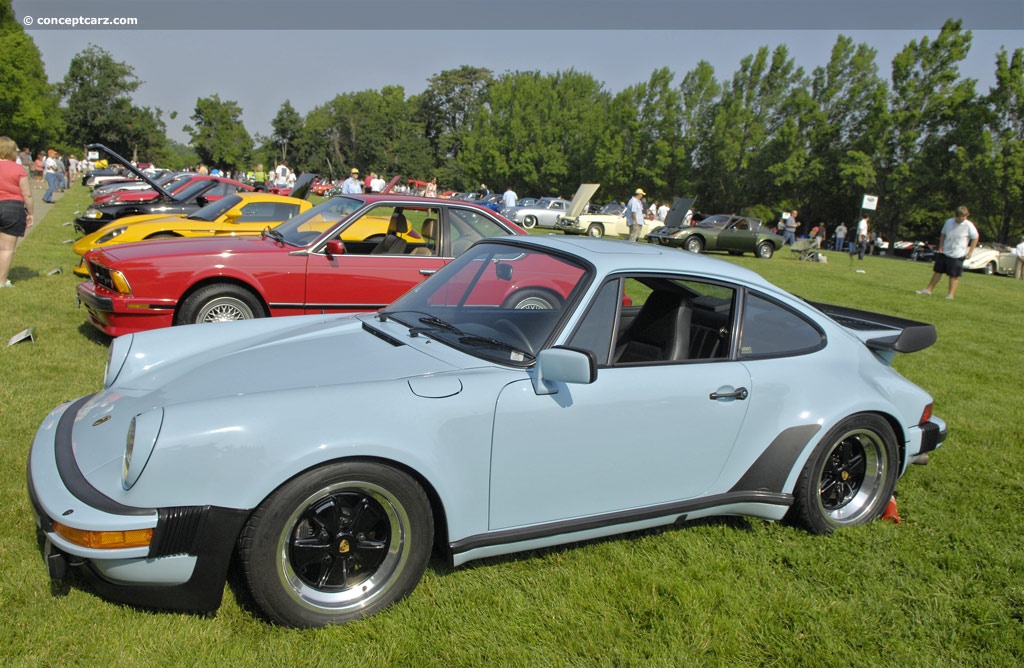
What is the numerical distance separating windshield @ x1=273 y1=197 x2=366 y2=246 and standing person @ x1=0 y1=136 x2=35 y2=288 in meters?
3.51

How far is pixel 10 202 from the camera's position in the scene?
816cm

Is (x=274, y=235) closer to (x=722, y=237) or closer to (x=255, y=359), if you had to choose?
(x=255, y=359)

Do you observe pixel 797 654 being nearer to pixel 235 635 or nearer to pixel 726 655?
pixel 726 655

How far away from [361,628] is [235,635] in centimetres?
44

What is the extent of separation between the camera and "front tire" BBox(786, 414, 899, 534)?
3502mm

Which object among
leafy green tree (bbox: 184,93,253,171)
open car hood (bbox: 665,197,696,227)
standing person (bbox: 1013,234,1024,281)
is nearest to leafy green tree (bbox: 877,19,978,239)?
standing person (bbox: 1013,234,1024,281)

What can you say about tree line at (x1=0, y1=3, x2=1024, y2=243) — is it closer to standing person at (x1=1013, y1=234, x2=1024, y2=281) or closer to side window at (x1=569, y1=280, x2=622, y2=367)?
standing person at (x1=1013, y1=234, x2=1024, y2=281)

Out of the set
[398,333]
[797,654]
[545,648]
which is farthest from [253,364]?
[797,654]

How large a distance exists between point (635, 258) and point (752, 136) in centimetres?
5660

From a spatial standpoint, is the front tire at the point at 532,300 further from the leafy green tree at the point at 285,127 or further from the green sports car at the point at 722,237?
the leafy green tree at the point at 285,127

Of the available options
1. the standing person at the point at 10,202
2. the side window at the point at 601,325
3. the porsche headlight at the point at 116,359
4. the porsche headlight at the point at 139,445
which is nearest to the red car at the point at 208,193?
the standing person at the point at 10,202

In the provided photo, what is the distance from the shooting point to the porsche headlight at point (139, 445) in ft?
7.47

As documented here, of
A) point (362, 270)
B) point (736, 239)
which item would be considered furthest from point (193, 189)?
point (736, 239)

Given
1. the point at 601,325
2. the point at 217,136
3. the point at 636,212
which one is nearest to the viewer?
the point at 601,325
